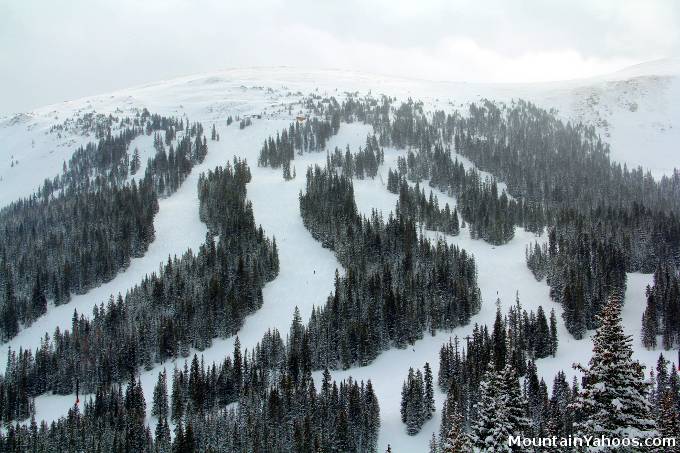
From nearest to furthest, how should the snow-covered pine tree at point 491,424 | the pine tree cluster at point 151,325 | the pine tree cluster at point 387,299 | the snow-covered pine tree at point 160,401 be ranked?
the snow-covered pine tree at point 491,424
the snow-covered pine tree at point 160,401
the pine tree cluster at point 387,299
the pine tree cluster at point 151,325

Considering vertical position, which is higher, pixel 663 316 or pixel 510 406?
pixel 510 406

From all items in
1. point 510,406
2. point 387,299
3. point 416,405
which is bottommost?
point 416,405

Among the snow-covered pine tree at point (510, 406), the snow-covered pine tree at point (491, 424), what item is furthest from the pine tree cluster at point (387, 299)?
the snow-covered pine tree at point (510, 406)

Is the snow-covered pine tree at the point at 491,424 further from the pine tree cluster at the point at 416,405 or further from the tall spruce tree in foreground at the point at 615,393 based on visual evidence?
the pine tree cluster at the point at 416,405

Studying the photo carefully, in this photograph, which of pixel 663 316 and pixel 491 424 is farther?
pixel 663 316

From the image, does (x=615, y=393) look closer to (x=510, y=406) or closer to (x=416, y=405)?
(x=510, y=406)

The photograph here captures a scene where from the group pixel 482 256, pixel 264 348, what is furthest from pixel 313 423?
pixel 482 256

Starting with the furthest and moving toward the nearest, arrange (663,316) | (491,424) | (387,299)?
(387,299) → (663,316) → (491,424)

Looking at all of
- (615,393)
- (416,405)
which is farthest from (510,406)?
(416,405)
